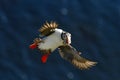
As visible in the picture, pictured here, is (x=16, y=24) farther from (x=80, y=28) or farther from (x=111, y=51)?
(x=111, y=51)

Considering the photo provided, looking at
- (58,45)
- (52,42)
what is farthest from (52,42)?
(58,45)

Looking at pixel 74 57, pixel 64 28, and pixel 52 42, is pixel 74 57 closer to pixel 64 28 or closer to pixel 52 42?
pixel 52 42

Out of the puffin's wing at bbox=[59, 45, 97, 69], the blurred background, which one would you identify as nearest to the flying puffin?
the puffin's wing at bbox=[59, 45, 97, 69]

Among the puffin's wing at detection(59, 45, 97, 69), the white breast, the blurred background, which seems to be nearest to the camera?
the white breast

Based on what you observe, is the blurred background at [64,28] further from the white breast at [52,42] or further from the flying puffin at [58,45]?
the white breast at [52,42]

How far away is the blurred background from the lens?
2514 centimetres

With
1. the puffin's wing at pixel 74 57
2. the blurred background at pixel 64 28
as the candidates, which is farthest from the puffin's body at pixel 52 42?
the blurred background at pixel 64 28

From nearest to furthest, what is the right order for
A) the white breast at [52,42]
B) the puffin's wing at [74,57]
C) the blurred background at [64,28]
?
the white breast at [52,42] → the puffin's wing at [74,57] → the blurred background at [64,28]

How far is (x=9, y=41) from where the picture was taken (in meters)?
25.4

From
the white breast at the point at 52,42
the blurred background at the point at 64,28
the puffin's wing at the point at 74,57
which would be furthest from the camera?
the blurred background at the point at 64,28

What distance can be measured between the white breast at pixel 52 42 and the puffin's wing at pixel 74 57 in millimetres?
494

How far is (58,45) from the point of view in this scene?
11.3 meters

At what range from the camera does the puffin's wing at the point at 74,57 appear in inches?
450

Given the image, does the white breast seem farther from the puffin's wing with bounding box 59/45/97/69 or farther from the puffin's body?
the puffin's wing with bounding box 59/45/97/69
